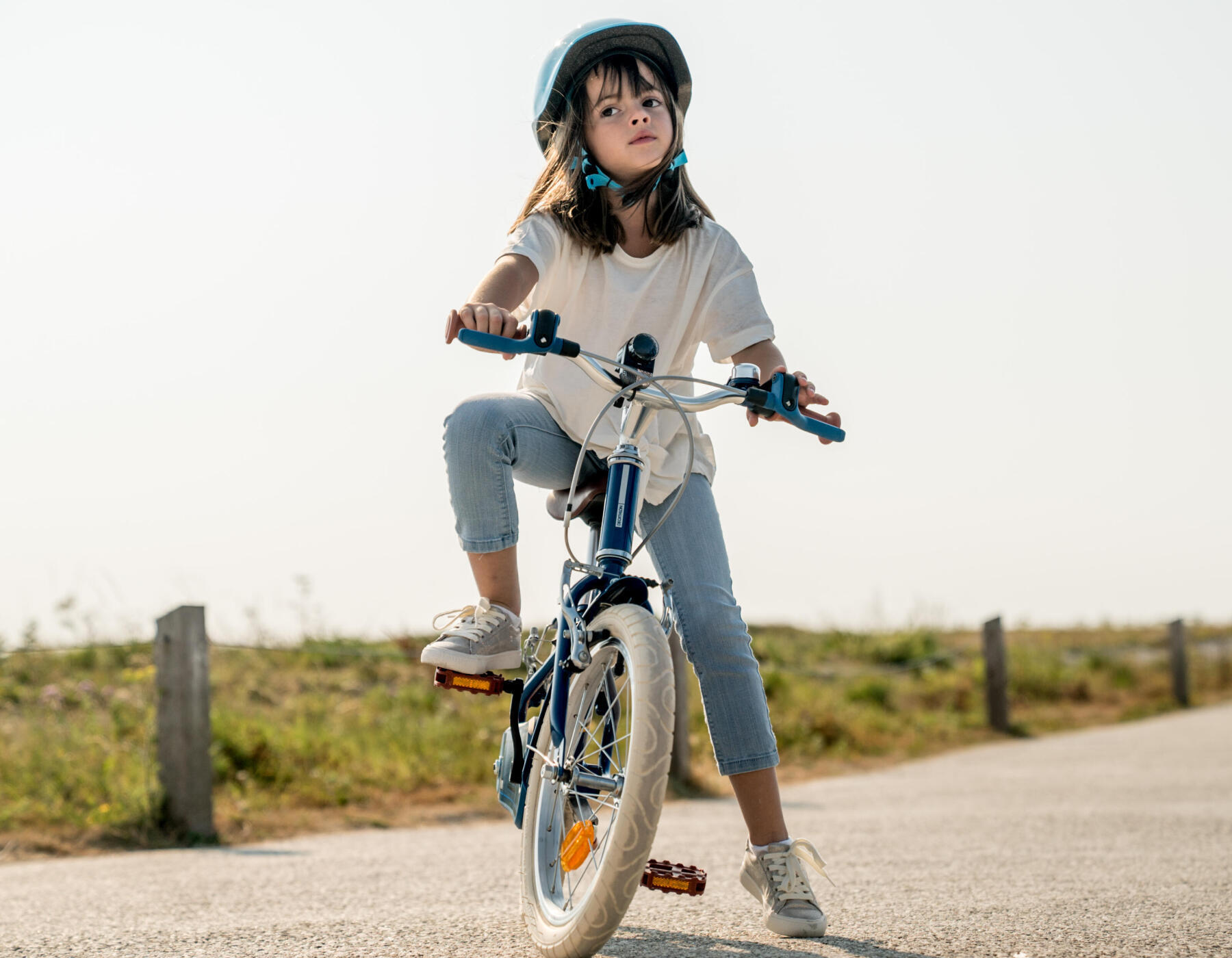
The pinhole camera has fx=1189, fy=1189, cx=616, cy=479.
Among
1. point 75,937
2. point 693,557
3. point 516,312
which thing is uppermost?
point 516,312

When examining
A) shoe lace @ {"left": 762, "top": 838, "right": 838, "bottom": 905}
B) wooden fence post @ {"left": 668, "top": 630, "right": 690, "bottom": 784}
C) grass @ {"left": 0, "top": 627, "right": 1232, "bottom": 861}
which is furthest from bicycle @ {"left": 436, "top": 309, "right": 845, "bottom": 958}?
wooden fence post @ {"left": 668, "top": 630, "right": 690, "bottom": 784}

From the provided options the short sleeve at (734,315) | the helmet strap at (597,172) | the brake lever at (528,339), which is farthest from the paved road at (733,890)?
the helmet strap at (597,172)

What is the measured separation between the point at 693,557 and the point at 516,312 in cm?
77

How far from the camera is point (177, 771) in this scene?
5754mm

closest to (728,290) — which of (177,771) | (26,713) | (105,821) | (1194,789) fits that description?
(177,771)

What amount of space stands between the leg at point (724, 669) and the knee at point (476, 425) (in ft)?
1.46

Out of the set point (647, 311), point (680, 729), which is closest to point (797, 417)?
point (647, 311)

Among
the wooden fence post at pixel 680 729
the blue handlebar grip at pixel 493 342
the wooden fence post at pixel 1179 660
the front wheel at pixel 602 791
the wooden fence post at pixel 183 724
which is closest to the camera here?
the front wheel at pixel 602 791

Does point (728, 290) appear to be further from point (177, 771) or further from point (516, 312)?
point (177, 771)

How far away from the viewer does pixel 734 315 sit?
2.99 meters

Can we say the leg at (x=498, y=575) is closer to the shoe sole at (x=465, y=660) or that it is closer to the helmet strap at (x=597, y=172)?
the shoe sole at (x=465, y=660)

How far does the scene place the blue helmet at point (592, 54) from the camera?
2941 mm

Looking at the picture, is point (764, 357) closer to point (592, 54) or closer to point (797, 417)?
point (797, 417)

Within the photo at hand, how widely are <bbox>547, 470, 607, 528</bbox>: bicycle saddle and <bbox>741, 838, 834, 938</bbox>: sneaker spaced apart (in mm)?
865
